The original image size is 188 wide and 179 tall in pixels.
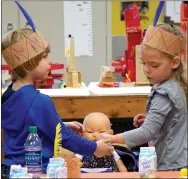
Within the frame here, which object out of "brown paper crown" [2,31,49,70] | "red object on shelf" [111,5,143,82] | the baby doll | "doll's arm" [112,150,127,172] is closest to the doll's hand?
the baby doll

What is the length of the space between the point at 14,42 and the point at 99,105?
891 millimetres

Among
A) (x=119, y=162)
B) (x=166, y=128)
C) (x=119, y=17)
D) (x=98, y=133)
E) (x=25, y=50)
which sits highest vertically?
(x=119, y=17)

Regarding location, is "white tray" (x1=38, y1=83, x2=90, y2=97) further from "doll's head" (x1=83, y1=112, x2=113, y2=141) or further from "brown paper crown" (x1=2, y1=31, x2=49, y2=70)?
"brown paper crown" (x1=2, y1=31, x2=49, y2=70)

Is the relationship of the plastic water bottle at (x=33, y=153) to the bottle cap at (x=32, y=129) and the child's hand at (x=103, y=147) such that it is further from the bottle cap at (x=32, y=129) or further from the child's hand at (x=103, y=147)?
the child's hand at (x=103, y=147)

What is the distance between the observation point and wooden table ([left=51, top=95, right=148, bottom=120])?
2564mm

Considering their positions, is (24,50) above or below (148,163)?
above

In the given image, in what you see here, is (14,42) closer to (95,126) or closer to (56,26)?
(95,126)

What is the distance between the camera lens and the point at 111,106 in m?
2.57

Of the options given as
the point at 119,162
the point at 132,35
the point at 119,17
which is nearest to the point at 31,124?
the point at 119,162

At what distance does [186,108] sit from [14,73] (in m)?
0.69

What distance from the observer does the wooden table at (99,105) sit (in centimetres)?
256

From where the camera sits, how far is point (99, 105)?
2574 mm

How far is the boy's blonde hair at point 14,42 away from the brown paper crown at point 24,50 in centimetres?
1

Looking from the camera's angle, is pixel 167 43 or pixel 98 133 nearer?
pixel 167 43
